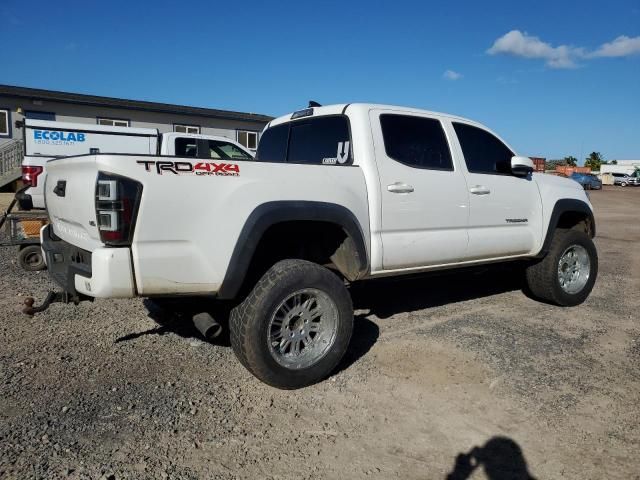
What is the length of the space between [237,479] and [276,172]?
1867mm

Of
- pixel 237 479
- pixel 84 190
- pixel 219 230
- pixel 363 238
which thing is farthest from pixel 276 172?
pixel 237 479

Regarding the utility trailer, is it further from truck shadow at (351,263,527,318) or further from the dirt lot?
truck shadow at (351,263,527,318)

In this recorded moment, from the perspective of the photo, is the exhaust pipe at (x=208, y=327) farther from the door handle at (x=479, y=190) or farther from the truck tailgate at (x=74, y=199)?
the door handle at (x=479, y=190)

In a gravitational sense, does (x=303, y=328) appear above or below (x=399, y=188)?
below

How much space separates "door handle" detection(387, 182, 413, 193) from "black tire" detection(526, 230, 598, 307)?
241 centimetres

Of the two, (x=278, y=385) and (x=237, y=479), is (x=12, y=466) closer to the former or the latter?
(x=237, y=479)

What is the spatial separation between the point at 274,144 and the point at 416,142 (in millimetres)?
1459

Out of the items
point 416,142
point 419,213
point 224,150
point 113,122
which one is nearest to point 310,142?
point 416,142

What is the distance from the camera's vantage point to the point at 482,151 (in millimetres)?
5098

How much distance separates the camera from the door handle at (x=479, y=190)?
15.6ft

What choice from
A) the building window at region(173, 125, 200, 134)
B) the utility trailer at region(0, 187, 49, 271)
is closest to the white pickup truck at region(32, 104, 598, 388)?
the utility trailer at region(0, 187, 49, 271)

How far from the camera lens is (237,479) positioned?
2627 mm

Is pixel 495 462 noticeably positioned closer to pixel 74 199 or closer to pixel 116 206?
pixel 116 206

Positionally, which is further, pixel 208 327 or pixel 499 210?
pixel 499 210
